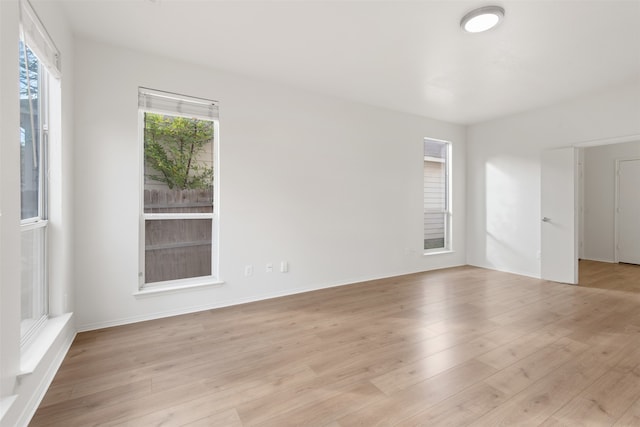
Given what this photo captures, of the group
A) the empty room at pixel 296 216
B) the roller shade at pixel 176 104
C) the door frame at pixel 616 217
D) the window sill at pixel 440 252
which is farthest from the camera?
the door frame at pixel 616 217

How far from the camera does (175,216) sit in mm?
3248

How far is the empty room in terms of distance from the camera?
1.79 metres

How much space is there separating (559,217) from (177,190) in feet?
17.8

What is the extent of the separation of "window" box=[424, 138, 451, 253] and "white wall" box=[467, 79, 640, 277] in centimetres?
47

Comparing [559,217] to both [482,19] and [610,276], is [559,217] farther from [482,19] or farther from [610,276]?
[482,19]

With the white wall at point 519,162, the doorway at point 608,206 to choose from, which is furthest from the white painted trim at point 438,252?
the doorway at point 608,206

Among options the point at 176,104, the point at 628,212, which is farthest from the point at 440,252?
the point at 176,104

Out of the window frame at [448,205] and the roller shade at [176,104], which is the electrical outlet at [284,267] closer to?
the roller shade at [176,104]

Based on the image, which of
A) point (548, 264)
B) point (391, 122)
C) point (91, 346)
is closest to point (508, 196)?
point (548, 264)

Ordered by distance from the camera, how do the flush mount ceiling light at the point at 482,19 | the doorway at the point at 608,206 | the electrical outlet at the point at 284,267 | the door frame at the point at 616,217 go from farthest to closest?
the door frame at the point at 616,217 → the doorway at the point at 608,206 → the electrical outlet at the point at 284,267 → the flush mount ceiling light at the point at 482,19

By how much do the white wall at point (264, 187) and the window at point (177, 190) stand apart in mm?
141

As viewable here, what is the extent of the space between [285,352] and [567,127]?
514 cm

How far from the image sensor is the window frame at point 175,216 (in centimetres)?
308

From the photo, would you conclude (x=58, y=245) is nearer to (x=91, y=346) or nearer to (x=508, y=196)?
(x=91, y=346)
